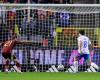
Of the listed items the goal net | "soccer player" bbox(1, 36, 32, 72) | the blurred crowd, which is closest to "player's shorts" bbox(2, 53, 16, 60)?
"soccer player" bbox(1, 36, 32, 72)

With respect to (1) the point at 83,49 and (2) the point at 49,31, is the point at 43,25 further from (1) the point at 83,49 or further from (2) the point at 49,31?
(1) the point at 83,49

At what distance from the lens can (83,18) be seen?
72.5ft

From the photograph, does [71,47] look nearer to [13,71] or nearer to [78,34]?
[78,34]

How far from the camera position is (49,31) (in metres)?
21.5

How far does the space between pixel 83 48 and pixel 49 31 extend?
5.16 feet

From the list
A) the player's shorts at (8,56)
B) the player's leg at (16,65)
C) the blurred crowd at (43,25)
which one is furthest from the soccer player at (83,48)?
the player's shorts at (8,56)

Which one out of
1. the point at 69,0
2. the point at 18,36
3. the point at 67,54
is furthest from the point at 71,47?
the point at 69,0

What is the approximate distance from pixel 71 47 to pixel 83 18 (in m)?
1.45

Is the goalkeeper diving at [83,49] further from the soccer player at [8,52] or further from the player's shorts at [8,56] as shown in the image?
the player's shorts at [8,56]

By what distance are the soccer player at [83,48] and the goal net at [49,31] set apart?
465 mm

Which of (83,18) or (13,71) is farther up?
(83,18)

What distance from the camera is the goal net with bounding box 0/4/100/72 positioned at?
21281 mm

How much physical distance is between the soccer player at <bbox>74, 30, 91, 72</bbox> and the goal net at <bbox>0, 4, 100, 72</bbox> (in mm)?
465

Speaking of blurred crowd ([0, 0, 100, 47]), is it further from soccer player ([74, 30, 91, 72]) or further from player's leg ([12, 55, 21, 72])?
player's leg ([12, 55, 21, 72])
